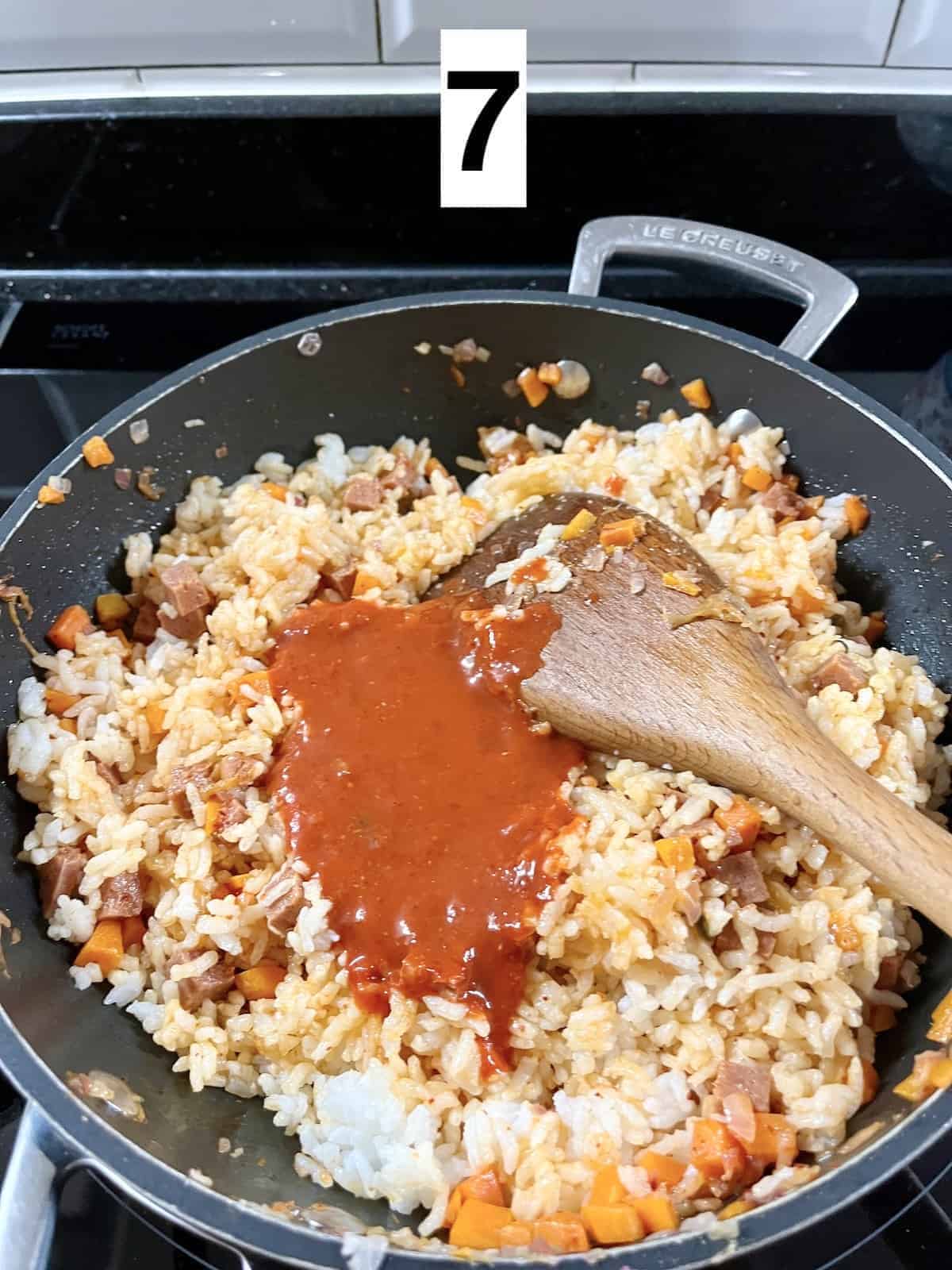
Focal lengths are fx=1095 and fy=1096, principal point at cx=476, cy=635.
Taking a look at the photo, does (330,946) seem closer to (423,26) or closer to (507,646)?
(507,646)

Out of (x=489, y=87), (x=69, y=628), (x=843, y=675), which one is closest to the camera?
(x=843, y=675)

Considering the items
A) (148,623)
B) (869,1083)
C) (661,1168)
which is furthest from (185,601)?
(869,1083)

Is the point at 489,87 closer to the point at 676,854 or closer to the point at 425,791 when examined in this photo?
the point at 425,791

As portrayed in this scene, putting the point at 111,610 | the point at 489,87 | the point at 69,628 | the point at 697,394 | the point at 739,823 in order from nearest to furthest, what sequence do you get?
the point at 739,823, the point at 69,628, the point at 111,610, the point at 697,394, the point at 489,87

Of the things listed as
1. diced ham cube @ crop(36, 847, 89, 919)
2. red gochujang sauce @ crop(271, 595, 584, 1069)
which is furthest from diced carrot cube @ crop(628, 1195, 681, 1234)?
diced ham cube @ crop(36, 847, 89, 919)

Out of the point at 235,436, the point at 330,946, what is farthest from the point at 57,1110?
the point at 235,436

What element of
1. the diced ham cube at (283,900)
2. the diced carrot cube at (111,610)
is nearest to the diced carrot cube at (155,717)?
the diced carrot cube at (111,610)

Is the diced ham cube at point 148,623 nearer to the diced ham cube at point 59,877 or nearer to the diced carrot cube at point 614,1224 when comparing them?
the diced ham cube at point 59,877
